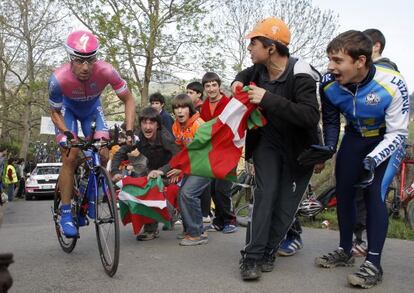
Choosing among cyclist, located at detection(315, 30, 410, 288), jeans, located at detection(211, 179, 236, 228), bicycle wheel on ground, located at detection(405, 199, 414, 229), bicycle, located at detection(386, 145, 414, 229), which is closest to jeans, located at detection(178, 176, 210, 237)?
jeans, located at detection(211, 179, 236, 228)

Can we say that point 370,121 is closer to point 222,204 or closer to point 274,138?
point 274,138

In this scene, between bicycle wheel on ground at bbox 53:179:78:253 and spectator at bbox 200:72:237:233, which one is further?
spectator at bbox 200:72:237:233

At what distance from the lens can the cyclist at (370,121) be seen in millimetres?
3865

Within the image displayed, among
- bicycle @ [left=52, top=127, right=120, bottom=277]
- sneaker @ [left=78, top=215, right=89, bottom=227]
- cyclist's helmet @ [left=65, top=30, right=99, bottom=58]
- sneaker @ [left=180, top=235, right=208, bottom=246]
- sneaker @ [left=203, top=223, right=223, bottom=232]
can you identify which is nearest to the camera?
bicycle @ [left=52, top=127, right=120, bottom=277]

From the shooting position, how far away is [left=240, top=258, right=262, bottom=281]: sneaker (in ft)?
13.3

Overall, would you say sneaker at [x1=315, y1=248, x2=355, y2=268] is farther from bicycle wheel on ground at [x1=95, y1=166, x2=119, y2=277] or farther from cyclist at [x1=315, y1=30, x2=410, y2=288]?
bicycle wheel on ground at [x1=95, y1=166, x2=119, y2=277]

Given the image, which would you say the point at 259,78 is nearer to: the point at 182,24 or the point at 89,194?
the point at 89,194

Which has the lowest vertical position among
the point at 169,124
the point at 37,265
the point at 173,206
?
the point at 37,265

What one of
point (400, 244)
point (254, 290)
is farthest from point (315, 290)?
point (400, 244)

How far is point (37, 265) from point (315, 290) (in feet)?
8.53

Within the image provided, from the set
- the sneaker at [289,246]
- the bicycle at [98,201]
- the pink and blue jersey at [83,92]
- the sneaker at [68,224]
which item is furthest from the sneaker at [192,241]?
the pink and blue jersey at [83,92]

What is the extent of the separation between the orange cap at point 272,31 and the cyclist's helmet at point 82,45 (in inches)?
61.1

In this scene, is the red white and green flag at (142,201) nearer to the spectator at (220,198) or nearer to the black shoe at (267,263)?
the spectator at (220,198)

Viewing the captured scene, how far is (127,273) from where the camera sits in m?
4.38
